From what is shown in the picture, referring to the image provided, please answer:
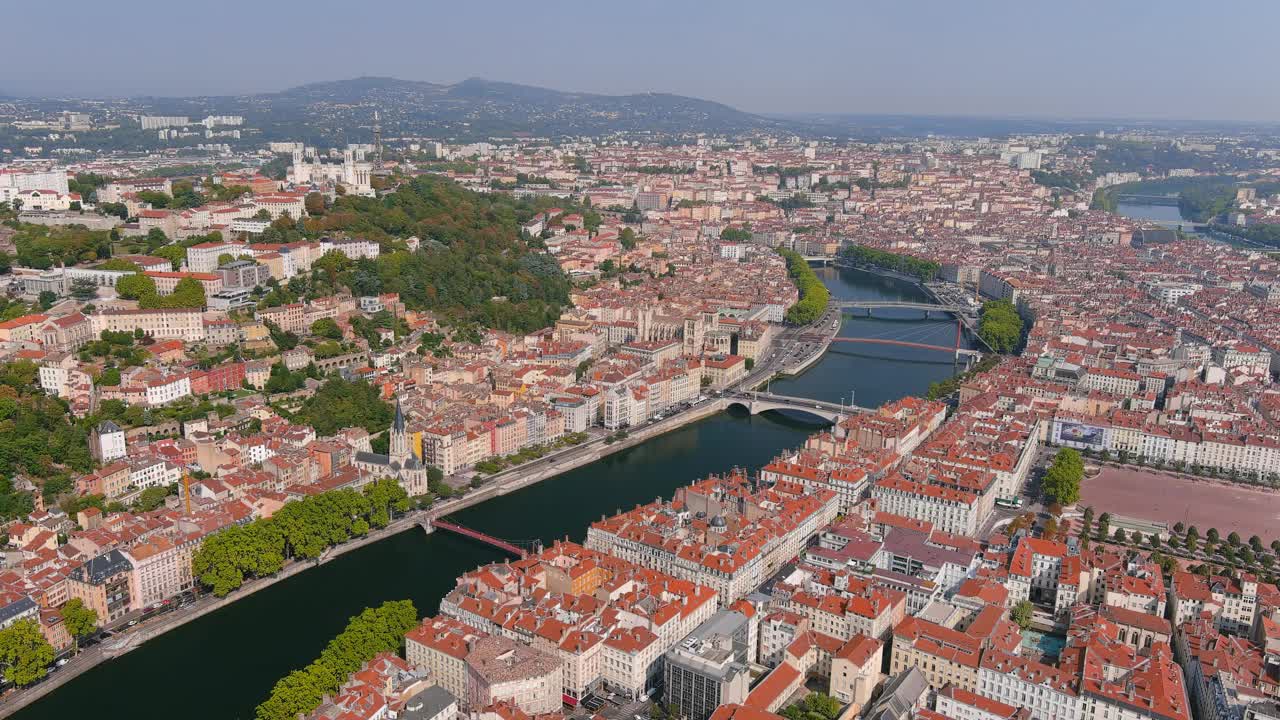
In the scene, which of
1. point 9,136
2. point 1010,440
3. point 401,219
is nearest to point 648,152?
point 9,136

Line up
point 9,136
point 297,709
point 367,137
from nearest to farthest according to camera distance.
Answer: point 297,709 → point 9,136 → point 367,137

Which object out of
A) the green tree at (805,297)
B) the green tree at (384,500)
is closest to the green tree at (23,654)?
the green tree at (384,500)

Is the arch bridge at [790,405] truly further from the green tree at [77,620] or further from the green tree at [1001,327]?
the green tree at [77,620]

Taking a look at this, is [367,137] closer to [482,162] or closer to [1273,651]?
[482,162]

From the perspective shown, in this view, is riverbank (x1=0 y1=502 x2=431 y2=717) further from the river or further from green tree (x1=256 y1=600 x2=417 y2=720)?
the river

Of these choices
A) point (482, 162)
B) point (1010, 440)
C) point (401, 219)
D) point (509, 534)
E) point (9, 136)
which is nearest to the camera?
point (509, 534)

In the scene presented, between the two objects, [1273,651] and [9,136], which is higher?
[9,136]

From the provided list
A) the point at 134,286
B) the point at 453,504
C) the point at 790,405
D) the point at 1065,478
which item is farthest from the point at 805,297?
the point at 134,286

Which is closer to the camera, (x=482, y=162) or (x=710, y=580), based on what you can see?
(x=710, y=580)
